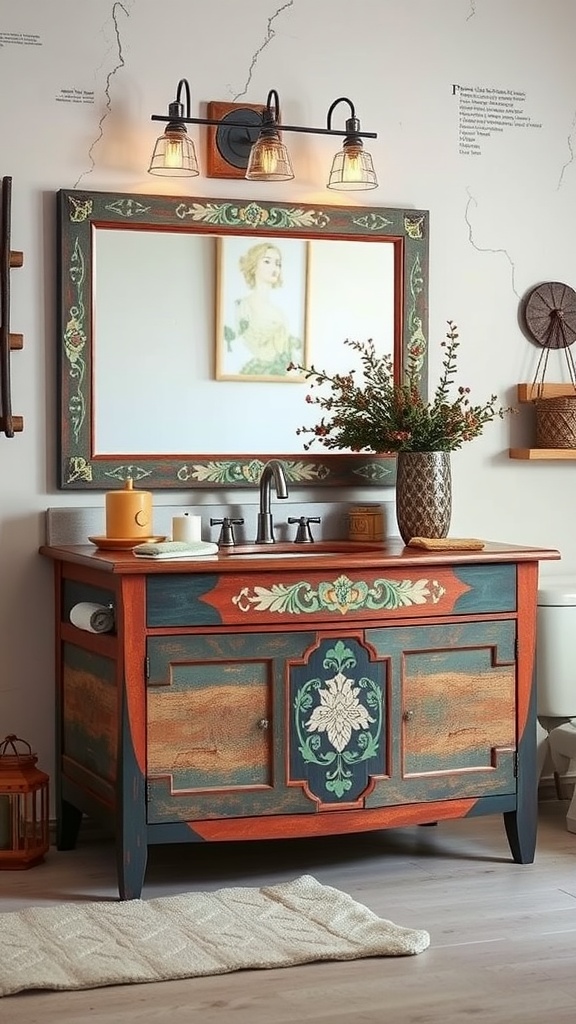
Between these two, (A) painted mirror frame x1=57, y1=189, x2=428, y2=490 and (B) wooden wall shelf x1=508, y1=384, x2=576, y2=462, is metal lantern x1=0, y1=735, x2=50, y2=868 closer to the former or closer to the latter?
(A) painted mirror frame x1=57, y1=189, x2=428, y2=490

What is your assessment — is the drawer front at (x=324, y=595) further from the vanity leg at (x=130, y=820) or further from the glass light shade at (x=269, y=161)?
the glass light shade at (x=269, y=161)

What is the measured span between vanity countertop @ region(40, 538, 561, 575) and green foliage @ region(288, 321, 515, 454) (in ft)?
0.89

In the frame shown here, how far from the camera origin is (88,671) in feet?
11.0

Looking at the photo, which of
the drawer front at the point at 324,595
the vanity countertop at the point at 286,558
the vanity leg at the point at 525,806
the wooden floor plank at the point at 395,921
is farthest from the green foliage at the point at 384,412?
the wooden floor plank at the point at 395,921

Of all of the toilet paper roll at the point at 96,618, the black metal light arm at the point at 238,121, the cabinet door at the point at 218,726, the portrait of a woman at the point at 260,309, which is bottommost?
the cabinet door at the point at 218,726

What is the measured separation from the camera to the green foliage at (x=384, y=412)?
11.8 feet

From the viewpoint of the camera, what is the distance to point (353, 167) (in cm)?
370

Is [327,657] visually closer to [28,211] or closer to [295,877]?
[295,877]

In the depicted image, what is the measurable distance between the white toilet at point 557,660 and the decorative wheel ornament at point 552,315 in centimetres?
74

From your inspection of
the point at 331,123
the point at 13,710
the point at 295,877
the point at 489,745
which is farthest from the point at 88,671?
the point at 331,123

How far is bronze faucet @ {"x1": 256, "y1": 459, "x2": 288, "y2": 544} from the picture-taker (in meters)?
3.61

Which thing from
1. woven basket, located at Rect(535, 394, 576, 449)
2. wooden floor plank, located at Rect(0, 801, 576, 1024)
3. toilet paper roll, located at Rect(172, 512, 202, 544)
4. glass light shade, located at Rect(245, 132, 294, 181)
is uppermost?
glass light shade, located at Rect(245, 132, 294, 181)

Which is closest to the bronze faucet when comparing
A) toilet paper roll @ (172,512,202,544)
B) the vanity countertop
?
the vanity countertop

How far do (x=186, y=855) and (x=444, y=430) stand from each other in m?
1.25
